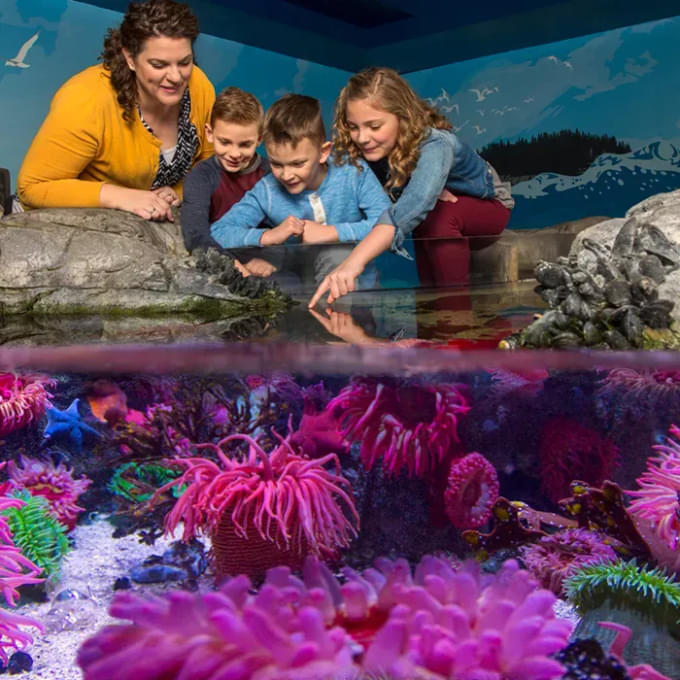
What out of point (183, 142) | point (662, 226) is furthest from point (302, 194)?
point (662, 226)

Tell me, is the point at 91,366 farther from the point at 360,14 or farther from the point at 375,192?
the point at 360,14

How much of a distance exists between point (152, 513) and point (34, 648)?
0.18 metres

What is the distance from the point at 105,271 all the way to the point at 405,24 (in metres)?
5.74

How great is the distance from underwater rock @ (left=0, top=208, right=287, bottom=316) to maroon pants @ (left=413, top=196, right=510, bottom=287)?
28.4 inches

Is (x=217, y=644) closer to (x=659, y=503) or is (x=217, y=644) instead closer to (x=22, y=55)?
(x=659, y=503)

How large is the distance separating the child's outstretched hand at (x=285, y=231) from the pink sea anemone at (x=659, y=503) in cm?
280

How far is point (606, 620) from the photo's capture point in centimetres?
73

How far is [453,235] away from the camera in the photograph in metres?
3.90

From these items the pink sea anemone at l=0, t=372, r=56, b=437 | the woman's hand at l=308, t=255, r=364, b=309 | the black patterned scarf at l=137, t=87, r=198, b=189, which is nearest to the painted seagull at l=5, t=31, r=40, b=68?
the black patterned scarf at l=137, t=87, r=198, b=189

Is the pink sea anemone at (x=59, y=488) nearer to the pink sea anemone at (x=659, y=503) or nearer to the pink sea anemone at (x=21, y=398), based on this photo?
the pink sea anemone at (x=21, y=398)

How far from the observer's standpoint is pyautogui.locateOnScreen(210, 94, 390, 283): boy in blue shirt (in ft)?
11.4

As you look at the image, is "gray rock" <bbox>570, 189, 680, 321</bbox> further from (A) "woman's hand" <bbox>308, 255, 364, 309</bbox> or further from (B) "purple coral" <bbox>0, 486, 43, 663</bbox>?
(B) "purple coral" <bbox>0, 486, 43, 663</bbox>

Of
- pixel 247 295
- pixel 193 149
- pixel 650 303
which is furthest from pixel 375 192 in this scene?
pixel 650 303

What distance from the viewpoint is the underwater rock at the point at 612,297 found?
1832mm
